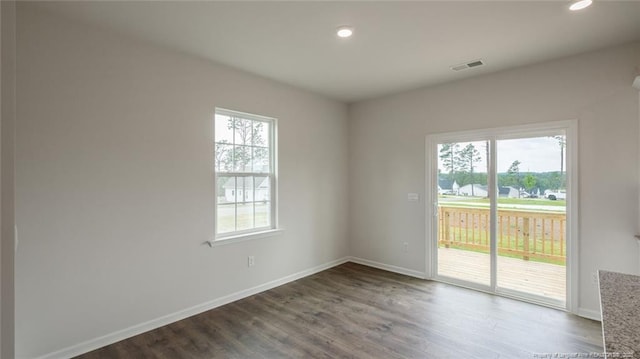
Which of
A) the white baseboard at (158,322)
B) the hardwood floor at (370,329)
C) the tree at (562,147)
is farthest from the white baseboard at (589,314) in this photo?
the white baseboard at (158,322)

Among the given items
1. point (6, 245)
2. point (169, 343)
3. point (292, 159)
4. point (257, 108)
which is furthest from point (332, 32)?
point (169, 343)

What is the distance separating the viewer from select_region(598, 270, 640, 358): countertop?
0.87 meters

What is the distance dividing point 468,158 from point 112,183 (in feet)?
13.1

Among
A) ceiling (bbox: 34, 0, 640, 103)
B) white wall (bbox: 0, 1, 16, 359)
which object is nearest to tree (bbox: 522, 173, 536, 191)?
ceiling (bbox: 34, 0, 640, 103)

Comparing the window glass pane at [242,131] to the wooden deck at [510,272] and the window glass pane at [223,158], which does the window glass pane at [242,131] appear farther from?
the wooden deck at [510,272]

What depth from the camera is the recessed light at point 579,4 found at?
214cm

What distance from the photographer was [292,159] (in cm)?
416

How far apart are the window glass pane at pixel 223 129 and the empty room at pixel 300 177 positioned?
0.03m

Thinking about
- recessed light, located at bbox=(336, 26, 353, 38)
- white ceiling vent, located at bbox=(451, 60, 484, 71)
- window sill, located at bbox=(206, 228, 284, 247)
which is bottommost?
window sill, located at bbox=(206, 228, 284, 247)

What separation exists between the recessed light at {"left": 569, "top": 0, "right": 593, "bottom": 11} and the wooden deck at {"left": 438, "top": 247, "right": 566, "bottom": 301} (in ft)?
8.46

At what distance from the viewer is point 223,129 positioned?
3.48 metres

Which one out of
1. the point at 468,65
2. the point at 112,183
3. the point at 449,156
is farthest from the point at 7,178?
the point at 449,156

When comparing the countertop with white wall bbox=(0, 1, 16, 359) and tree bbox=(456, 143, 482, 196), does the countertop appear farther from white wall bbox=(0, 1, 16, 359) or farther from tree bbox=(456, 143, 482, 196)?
tree bbox=(456, 143, 482, 196)

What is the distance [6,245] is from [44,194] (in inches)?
60.8
